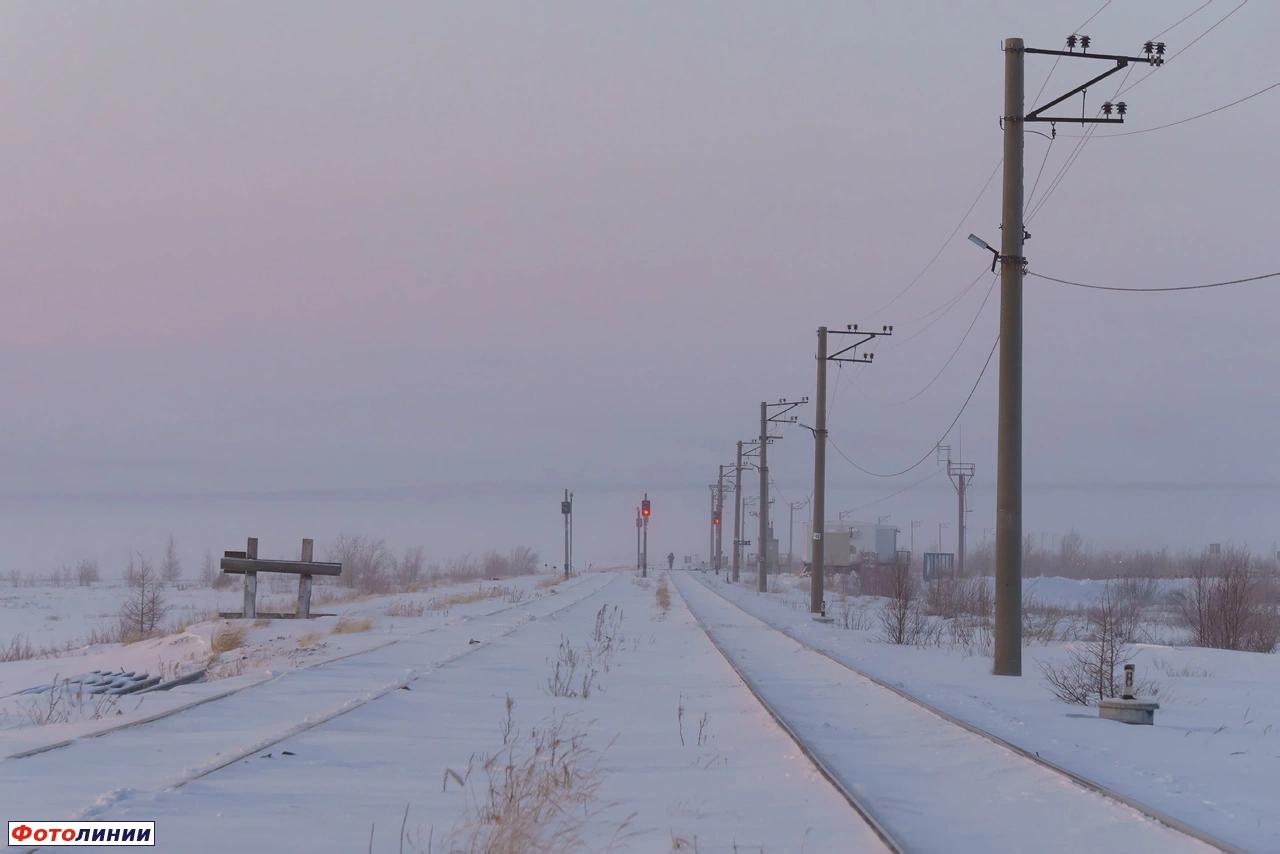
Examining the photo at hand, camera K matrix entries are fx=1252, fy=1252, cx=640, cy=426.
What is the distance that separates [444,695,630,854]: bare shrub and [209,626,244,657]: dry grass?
1295 centimetres

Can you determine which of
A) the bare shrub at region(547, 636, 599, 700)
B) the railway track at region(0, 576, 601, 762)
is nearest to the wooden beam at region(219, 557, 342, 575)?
the railway track at region(0, 576, 601, 762)

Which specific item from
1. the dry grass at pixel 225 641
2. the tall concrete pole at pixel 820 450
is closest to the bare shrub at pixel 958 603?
the tall concrete pole at pixel 820 450

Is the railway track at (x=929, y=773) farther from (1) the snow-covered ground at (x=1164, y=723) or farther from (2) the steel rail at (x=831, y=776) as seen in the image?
(1) the snow-covered ground at (x=1164, y=723)

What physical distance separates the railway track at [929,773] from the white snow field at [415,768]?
0.34m

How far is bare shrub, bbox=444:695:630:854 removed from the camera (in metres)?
7.28

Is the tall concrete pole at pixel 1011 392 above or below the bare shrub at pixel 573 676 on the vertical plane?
above

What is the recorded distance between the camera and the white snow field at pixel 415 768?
770 centimetres

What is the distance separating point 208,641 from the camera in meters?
23.8

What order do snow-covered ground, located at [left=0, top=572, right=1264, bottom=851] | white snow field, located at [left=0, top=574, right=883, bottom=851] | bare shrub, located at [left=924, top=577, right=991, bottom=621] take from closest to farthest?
white snow field, located at [left=0, top=574, right=883, bottom=851] → snow-covered ground, located at [left=0, top=572, right=1264, bottom=851] → bare shrub, located at [left=924, top=577, right=991, bottom=621]

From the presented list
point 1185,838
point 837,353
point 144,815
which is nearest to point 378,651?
point 144,815

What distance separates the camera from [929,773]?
10297 mm

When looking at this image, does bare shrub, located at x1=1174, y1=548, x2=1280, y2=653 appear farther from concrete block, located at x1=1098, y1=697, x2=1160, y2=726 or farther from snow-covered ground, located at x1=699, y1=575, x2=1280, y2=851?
concrete block, located at x1=1098, y1=697, x2=1160, y2=726

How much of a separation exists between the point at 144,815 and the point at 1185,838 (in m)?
6.43

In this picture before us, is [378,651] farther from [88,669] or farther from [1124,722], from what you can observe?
[1124,722]
